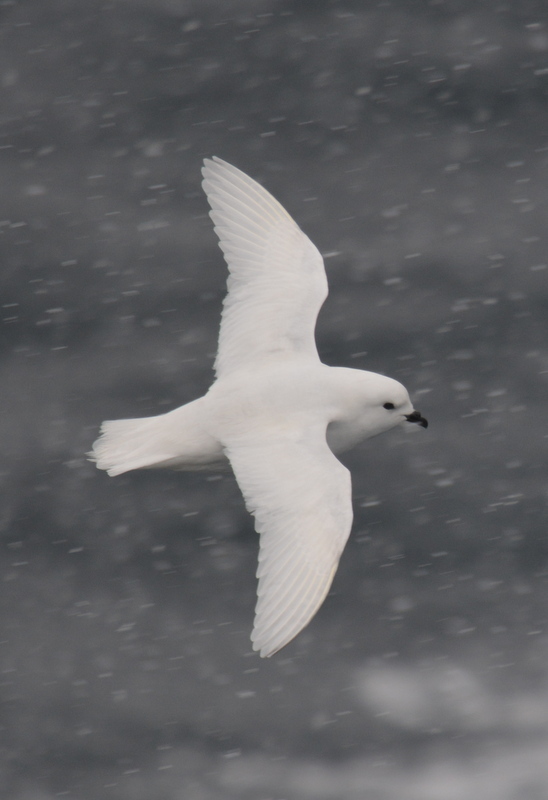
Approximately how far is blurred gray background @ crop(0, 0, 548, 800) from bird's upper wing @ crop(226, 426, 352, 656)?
451 cm

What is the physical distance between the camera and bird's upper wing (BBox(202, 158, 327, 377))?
367 inches

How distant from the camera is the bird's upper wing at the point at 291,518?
7.41 m

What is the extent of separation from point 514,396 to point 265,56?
4.86 metres

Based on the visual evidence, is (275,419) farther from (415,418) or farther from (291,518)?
(415,418)

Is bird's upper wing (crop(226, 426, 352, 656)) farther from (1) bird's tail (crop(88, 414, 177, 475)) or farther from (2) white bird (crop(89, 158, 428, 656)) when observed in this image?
(1) bird's tail (crop(88, 414, 177, 475))

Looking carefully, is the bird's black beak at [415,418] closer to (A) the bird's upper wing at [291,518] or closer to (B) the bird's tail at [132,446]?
(A) the bird's upper wing at [291,518]

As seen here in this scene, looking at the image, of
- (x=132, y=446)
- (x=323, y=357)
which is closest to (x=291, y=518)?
(x=132, y=446)

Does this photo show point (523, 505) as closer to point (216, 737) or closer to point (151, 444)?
point (216, 737)

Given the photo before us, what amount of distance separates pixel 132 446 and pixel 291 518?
135 cm

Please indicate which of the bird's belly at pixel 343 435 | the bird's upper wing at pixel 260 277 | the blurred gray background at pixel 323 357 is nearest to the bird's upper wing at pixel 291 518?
the bird's belly at pixel 343 435

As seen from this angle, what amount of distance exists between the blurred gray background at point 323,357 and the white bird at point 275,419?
3.50m

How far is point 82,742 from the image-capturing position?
488 inches

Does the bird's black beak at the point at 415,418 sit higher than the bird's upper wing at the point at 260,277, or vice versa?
the bird's upper wing at the point at 260,277

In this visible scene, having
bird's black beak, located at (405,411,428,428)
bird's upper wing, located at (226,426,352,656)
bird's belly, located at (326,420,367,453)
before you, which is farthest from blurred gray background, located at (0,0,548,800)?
bird's upper wing, located at (226,426,352,656)
